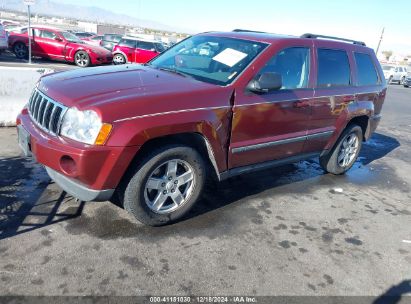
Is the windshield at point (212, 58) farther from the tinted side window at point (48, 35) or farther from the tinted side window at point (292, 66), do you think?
the tinted side window at point (48, 35)

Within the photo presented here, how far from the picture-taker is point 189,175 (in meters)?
3.60

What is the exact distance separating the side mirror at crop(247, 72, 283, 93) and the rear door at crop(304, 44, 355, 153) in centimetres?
91

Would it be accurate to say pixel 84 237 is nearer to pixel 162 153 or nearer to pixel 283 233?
pixel 162 153

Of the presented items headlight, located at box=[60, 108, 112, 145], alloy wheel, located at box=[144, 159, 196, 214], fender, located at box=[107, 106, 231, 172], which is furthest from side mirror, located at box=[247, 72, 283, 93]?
headlight, located at box=[60, 108, 112, 145]

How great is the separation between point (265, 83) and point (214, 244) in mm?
1651

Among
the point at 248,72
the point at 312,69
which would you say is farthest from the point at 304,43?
the point at 248,72

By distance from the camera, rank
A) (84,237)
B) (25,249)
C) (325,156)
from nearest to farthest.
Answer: (25,249), (84,237), (325,156)

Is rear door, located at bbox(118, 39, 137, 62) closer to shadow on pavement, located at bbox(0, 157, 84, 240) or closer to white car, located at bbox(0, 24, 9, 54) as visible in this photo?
white car, located at bbox(0, 24, 9, 54)

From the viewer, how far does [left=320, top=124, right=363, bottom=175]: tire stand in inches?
211

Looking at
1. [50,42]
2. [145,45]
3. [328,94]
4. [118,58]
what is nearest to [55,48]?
[50,42]

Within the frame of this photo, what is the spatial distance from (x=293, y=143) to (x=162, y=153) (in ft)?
6.06

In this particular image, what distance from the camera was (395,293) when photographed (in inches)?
118

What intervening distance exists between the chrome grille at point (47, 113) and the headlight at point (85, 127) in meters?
0.09

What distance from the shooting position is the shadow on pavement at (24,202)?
332cm
